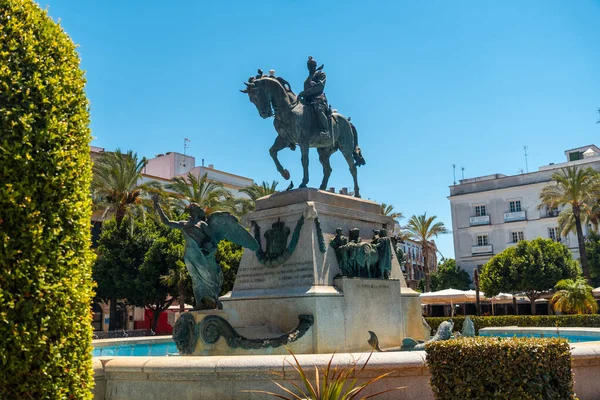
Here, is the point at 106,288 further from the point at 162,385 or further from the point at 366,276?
the point at 162,385

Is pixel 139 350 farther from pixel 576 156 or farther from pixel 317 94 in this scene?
pixel 576 156

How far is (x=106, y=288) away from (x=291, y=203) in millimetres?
30139

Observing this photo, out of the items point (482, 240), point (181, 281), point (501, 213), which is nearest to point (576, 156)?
point (501, 213)

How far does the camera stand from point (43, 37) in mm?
4930

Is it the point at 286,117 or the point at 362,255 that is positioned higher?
the point at 286,117

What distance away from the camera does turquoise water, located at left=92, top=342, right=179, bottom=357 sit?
1369 centimetres

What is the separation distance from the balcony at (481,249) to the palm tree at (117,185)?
116ft

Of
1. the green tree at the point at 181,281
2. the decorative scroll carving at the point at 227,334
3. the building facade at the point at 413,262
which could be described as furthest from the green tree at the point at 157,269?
the building facade at the point at 413,262

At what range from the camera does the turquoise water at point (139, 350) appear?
1369 cm

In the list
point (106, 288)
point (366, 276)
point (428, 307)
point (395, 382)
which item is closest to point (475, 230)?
point (428, 307)

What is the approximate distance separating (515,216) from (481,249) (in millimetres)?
4603

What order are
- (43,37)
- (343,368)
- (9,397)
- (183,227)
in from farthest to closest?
(183,227)
(343,368)
(43,37)
(9,397)

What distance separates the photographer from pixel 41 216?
461 cm

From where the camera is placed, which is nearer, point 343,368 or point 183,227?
point 343,368
